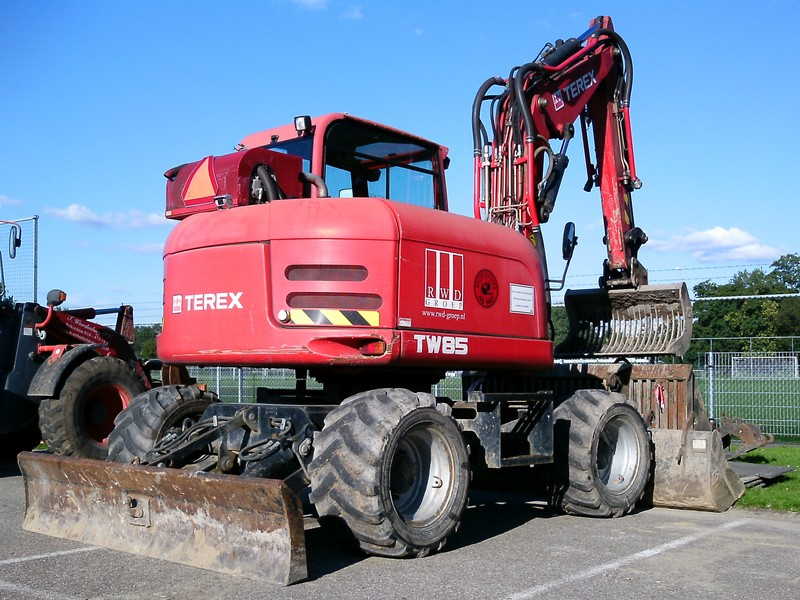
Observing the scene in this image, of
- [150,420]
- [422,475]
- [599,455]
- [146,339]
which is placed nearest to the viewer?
[422,475]

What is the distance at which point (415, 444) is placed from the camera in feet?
22.4

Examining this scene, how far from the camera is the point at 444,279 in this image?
23.5 ft

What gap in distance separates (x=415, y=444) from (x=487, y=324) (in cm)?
124

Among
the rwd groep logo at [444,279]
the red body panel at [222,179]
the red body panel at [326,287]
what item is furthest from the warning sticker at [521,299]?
the red body panel at [222,179]

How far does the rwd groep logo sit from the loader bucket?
3008 mm

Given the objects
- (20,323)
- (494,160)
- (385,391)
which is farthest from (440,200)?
(20,323)

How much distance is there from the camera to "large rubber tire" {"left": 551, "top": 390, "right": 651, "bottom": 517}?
26.7 feet

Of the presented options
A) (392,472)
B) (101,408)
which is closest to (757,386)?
(101,408)

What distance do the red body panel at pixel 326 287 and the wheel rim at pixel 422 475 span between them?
0.57 m

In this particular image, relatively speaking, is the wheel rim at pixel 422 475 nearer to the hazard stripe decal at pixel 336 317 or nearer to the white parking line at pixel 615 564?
the hazard stripe decal at pixel 336 317

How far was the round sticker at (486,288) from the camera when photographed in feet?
24.5

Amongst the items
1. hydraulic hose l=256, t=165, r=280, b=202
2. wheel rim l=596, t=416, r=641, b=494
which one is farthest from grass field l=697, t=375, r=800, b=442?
hydraulic hose l=256, t=165, r=280, b=202

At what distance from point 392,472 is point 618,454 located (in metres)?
2.92

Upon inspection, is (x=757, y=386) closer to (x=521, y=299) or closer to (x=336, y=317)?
(x=521, y=299)
